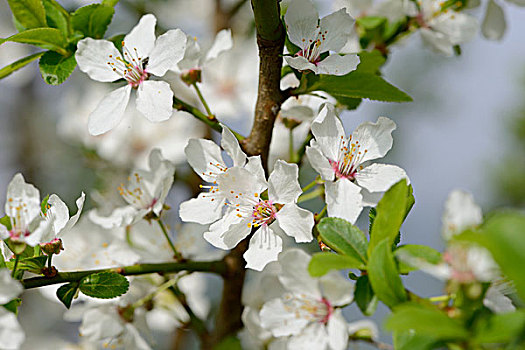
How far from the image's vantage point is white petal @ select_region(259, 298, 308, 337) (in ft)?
1.83

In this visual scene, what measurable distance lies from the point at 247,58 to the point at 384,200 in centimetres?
89

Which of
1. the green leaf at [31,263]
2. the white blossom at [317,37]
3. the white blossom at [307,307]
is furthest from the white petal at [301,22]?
the green leaf at [31,263]

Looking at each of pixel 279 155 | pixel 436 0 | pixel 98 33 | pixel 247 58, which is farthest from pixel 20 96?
pixel 436 0

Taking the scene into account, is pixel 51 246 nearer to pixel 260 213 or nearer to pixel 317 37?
pixel 260 213

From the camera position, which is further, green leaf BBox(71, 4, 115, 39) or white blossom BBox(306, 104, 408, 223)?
green leaf BBox(71, 4, 115, 39)

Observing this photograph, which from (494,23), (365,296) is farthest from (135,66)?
(494,23)

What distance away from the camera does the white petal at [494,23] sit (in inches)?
34.0

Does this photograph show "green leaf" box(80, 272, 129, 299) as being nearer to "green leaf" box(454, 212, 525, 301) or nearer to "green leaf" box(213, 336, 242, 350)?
"green leaf" box(213, 336, 242, 350)

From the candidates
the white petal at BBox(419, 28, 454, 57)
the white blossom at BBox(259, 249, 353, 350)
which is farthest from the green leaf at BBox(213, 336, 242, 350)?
the white petal at BBox(419, 28, 454, 57)

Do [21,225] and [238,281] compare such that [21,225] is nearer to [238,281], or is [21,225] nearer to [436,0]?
[238,281]

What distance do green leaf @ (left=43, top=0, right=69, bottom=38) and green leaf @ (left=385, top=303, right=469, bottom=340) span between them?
0.47 metres

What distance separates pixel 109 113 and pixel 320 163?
23 cm

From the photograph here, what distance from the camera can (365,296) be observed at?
46 cm

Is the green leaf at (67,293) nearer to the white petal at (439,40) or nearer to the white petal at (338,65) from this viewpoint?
the white petal at (338,65)
